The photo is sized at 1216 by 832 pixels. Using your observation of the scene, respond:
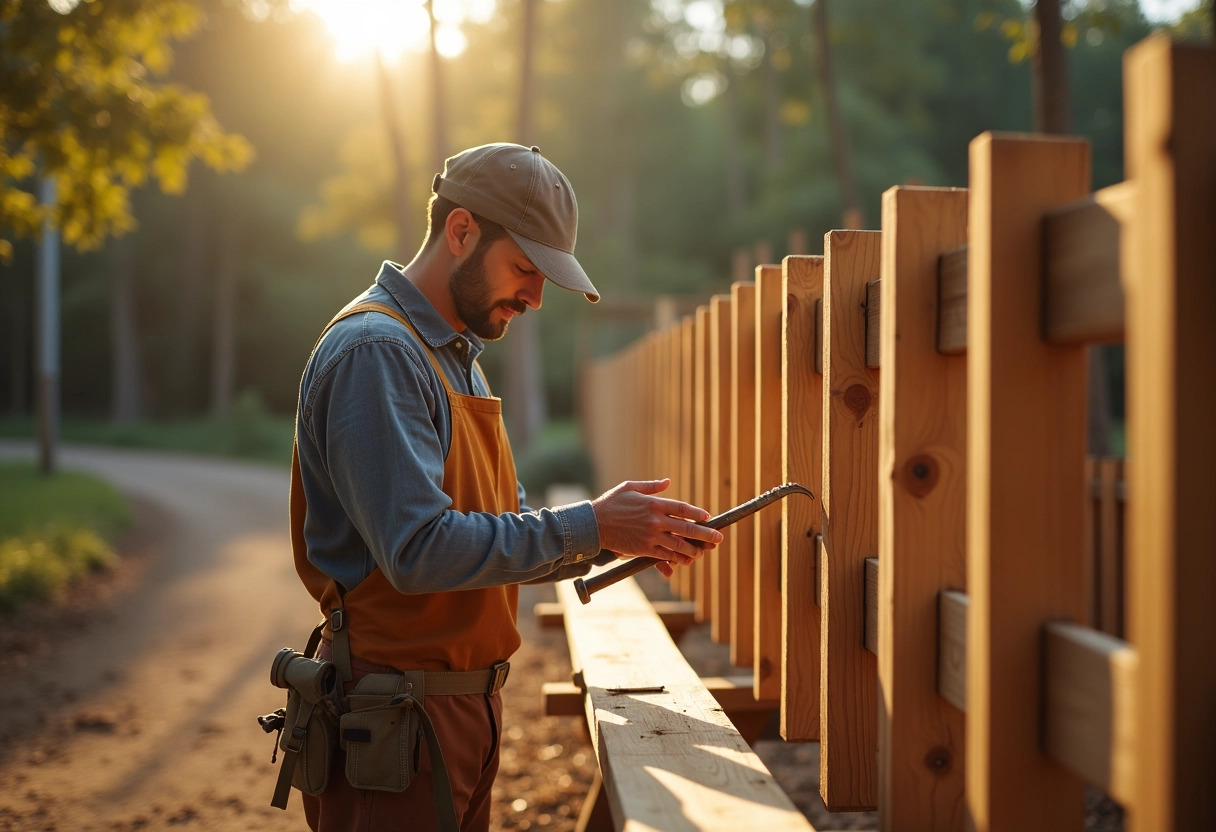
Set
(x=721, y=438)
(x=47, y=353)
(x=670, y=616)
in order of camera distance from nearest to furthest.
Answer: (x=721, y=438)
(x=670, y=616)
(x=47, y=353)

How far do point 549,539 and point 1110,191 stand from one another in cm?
123

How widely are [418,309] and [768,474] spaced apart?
0.96 meters

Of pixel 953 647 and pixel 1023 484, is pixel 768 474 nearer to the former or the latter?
pixel 953 647

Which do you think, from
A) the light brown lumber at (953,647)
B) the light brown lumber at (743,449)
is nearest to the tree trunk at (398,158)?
the light brown lumber at (743,449)

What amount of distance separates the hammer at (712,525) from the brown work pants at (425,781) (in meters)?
0.41

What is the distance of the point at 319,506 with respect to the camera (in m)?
2.18

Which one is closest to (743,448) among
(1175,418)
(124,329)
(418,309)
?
(418,309)

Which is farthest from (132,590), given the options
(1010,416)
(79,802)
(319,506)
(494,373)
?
(494,373)

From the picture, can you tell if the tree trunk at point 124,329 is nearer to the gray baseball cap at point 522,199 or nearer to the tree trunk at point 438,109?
the tree trunk at point 438,109

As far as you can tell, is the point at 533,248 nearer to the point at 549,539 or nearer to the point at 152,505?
the point at 549,539

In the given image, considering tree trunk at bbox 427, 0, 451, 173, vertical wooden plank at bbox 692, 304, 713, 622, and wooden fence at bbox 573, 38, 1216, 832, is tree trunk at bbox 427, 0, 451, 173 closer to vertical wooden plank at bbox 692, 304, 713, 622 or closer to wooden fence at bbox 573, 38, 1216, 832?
vertical wooden plank at bbox 692, 304, 713, 622

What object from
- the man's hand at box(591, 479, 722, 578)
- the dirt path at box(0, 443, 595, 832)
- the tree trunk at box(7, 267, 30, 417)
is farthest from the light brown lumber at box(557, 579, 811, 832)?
the tree trunk at box(7, 267, 30, 417)

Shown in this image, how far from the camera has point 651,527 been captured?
6.72 feet

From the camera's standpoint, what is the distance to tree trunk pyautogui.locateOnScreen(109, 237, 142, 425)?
3312 cm
